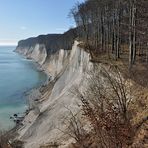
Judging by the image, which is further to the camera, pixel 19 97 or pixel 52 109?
pixel 19 97

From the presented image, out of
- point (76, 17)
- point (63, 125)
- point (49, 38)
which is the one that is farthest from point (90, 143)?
point (49, 38)

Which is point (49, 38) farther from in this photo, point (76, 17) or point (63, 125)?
point (63, 125)

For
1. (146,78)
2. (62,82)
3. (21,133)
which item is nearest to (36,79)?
(62,82)

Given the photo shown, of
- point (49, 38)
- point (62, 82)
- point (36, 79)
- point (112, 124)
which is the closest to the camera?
point (112, 124)

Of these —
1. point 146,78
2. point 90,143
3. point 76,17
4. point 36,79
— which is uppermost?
point 76,17

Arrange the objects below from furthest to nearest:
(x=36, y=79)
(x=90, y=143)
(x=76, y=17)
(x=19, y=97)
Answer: (x=36, y=79) → (x=76, y=17) → (x=19, y=97) → (x=90, y=143)

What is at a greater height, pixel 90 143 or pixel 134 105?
pixel 134 105

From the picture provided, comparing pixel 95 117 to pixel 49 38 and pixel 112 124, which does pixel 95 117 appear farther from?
pixel 49 38
